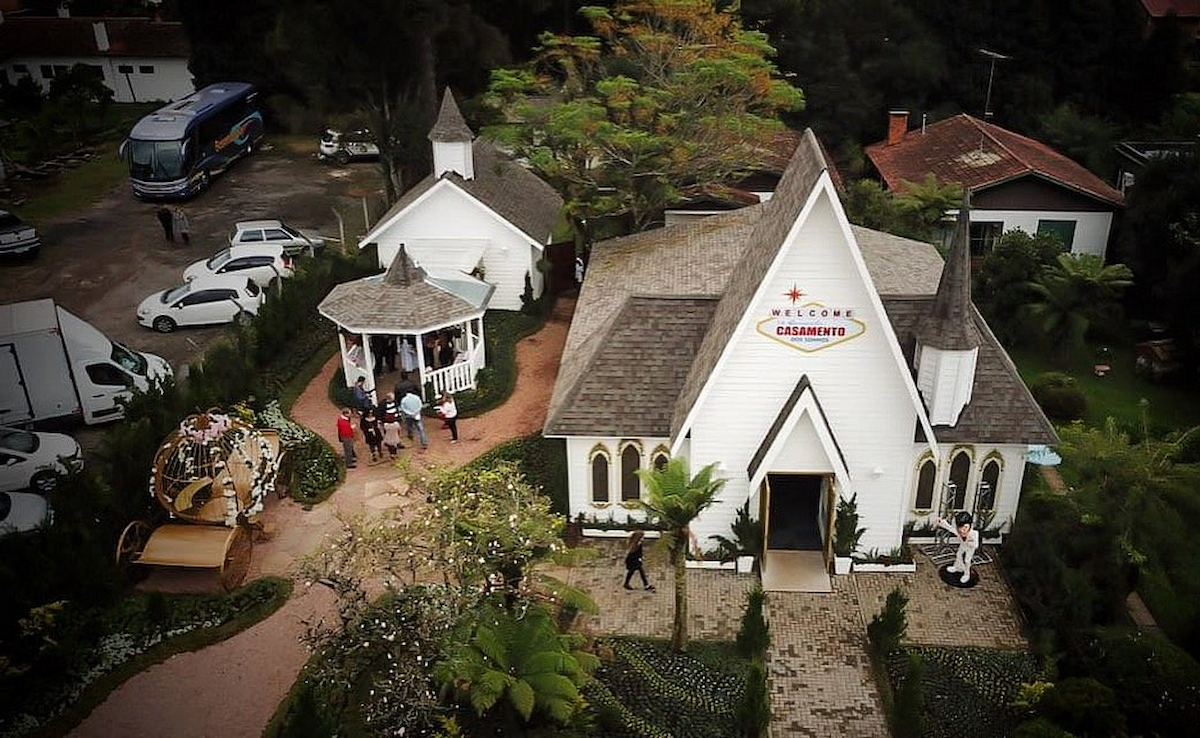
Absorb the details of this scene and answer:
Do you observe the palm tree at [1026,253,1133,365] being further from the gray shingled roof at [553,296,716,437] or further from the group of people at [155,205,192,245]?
the group of people at [155,205,192,245]

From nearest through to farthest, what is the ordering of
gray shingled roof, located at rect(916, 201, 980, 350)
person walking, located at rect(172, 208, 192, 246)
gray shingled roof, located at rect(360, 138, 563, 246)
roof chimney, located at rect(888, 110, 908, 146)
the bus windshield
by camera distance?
gray shingled roof, located at rect(916, 201, 980, 350)
gray shingled roof, located at rect(360, 138, 563, 246)
person walking, located at rect(172, 208, 192, 246)
the bus windshield
roof chimney, located at rect(888, 110, 908, 146)

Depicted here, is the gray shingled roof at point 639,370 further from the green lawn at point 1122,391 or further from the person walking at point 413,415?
the green lawn at point 1122,391

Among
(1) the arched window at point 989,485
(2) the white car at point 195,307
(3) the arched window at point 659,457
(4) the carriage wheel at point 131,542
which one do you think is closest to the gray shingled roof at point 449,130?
(2) the white car at point 195,307

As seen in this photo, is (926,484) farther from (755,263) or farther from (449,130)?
(449,130)

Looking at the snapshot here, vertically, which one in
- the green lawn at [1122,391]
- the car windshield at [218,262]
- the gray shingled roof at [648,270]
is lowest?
the green lawn at [1122,391]

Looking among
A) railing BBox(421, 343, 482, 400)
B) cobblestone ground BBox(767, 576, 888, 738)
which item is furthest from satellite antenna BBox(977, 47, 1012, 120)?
cobblestone ground BBox(767, 576, 888, 738)

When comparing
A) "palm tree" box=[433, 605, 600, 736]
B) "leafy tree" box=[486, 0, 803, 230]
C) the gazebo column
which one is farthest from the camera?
"leafy tree" box=[486, 0, 803, 230]

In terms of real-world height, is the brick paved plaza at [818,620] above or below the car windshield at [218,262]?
below

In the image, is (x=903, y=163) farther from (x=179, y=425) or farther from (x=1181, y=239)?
(x=179, y=425)

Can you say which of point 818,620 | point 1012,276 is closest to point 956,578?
point 818,620
